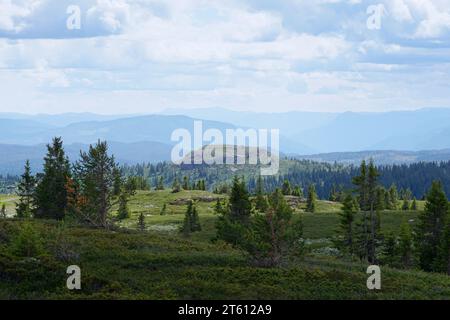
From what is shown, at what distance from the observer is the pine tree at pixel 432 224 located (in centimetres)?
4825

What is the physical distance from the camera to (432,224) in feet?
162

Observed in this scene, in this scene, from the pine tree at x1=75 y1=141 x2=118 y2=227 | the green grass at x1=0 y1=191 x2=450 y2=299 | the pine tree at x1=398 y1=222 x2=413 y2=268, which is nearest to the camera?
the green grass at x1=0 y1=191 x2=450 y2=299

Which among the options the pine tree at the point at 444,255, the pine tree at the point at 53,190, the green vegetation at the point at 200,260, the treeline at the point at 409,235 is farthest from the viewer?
the pine tree at the point at 53,190

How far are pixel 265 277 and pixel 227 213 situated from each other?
28768mm

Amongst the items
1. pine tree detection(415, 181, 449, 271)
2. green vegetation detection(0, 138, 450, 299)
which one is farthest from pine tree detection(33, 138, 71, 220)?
pine tree detection(415, 181, 449, 271)

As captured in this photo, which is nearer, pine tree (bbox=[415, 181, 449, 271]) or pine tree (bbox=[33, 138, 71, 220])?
pine tree (bbox=[415, 181, 449, 271])

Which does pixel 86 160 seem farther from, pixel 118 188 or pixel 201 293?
pixel 201 293

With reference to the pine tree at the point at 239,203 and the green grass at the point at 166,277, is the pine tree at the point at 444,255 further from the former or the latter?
the pine tree at the point at 239,203

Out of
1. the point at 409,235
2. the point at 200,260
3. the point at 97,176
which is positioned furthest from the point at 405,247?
the point at 97,176

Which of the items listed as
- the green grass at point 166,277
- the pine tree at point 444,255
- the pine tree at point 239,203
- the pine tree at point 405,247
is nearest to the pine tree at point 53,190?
the pine tree at point 239,203

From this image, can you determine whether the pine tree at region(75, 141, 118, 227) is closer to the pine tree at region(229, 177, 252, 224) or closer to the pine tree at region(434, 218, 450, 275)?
the pine tree at region(229, 177, 252, 224)

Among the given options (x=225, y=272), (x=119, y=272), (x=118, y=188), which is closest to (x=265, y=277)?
(x=225, y=272)

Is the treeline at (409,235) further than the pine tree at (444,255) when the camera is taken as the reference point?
Yes

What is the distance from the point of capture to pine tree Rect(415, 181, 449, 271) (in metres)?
48.2
